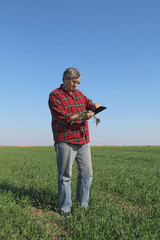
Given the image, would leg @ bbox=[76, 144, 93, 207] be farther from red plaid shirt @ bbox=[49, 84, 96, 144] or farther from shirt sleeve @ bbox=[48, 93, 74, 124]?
shirt sleeve @ bbox=[48, 93, 74, 124]

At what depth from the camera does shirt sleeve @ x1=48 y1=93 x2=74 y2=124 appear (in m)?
3.86

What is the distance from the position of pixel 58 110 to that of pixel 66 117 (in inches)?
7.8

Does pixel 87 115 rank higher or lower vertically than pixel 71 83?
lower

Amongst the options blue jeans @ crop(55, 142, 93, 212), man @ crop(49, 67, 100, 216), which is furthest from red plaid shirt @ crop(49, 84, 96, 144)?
blue jeans @ crop(55, 142, 93, 212)

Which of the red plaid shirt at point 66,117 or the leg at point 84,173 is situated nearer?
the red plaid shirt at point 66,117

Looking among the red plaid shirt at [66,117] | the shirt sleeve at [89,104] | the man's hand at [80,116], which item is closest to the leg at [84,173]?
the red plaid shirt at [66,117]

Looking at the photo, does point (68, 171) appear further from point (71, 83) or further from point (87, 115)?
point (71, 83)

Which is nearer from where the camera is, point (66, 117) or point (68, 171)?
point (66, 117)

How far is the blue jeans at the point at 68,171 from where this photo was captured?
3.98 meters

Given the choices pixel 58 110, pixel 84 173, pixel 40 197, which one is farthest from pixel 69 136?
pixel 40 197

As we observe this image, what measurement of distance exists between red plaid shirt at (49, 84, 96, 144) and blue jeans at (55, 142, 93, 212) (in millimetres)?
138

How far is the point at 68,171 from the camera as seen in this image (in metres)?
3.99

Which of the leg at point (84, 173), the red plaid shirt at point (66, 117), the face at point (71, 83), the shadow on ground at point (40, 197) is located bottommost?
the shadow on ground at point (40, 197)

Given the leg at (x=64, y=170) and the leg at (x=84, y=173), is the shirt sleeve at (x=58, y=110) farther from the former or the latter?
the leg at (x=84, y=173)
